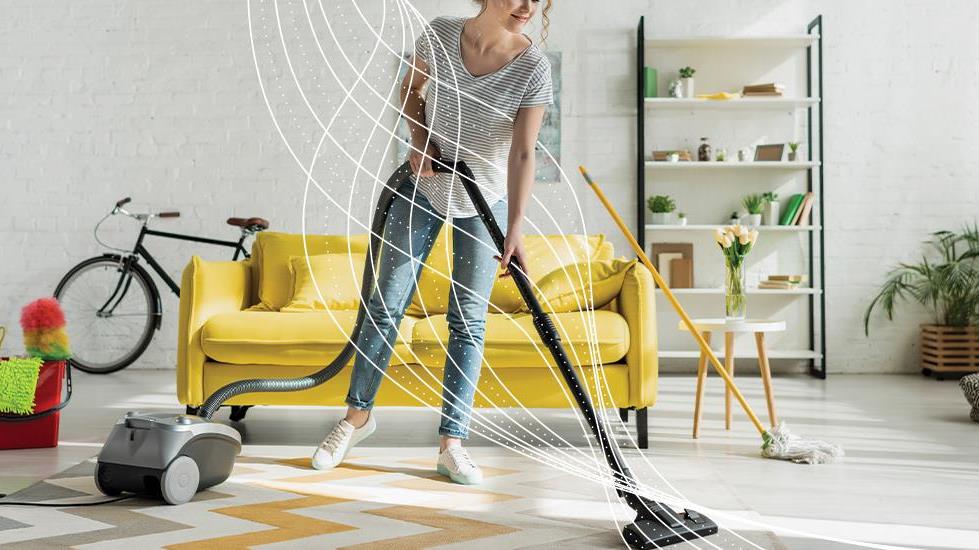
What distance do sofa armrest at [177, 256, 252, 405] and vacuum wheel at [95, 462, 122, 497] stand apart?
0.86 metres

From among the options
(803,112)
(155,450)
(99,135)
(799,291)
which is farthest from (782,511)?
(99,135)

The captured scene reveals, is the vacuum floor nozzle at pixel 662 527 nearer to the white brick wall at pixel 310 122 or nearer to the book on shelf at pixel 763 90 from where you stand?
the white brick wall at pixel 310 122

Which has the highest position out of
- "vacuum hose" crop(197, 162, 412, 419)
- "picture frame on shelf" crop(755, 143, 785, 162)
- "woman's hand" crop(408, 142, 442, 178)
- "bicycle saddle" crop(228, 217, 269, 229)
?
"picture frame on shelf" crop(755, 143, 785, 162)

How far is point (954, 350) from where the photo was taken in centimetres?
553

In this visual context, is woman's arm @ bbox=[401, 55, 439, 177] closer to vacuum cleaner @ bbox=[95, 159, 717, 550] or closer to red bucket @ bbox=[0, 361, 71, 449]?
vacuum cleaner @ bbox=[95, 159, 717, 550]

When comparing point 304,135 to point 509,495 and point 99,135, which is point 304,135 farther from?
point 509,495

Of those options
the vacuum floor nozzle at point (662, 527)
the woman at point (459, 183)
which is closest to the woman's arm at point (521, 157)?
the woman at point (459, 183)

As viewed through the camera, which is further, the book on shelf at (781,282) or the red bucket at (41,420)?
the book on shelf at (781,282)

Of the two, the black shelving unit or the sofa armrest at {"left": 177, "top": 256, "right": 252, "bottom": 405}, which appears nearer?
the sofa armrest at {"left": 177, "top": 256, "right": 252, "bottom": 405}

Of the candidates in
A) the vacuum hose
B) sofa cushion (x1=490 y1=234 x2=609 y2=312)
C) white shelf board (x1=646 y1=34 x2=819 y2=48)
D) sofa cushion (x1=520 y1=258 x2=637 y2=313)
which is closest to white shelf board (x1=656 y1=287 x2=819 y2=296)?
white shelf board (x1=646 y1=34 x2=819 y2=48)

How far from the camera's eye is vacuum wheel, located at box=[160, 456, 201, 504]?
7.65 feet

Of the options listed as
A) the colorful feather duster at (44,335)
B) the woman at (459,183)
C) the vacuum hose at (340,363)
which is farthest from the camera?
the colorful feather duster at (44,335)

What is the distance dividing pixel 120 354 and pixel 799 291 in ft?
14.0

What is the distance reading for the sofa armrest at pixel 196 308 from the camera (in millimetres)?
3318
